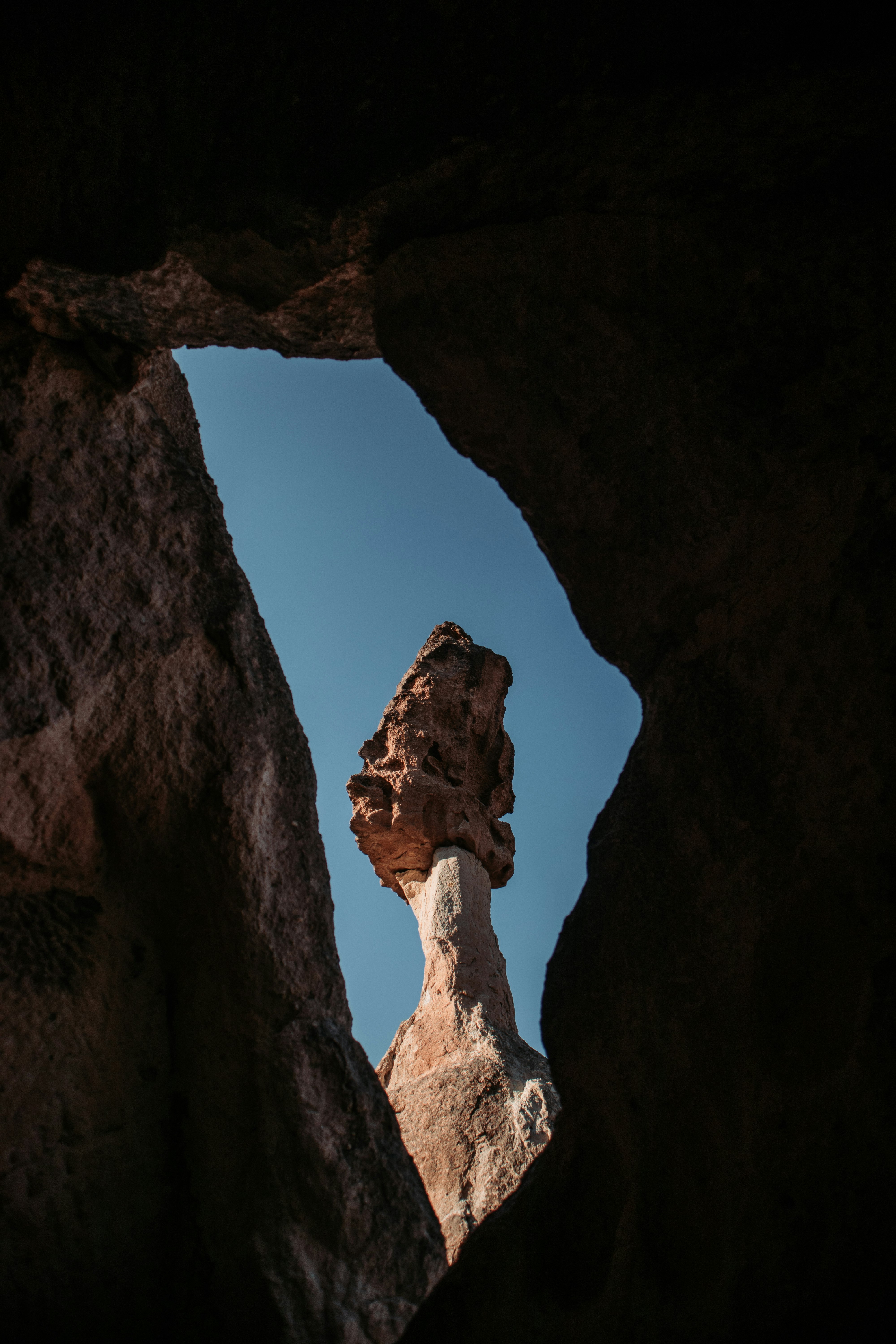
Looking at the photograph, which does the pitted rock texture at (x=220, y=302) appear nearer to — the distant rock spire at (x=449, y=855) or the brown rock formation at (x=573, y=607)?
the brown rock formation at (x=573, y=607)

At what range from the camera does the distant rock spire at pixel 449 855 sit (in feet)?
16.0

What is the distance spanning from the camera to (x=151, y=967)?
88.4 inches

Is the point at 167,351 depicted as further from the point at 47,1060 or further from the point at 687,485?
the point at 47,1060

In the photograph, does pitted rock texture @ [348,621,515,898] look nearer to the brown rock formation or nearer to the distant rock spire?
the distant rock spire

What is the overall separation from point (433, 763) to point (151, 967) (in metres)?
4.01

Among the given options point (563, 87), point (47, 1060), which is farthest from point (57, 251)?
point (47, 1060)

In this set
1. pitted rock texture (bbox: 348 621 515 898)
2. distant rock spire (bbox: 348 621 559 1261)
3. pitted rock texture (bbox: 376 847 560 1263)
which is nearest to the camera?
pitted rock texture (bbox: 376 847 560 1263)

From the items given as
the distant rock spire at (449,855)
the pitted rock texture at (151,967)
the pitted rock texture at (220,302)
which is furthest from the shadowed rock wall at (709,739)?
the distant rock spire at (449,855)

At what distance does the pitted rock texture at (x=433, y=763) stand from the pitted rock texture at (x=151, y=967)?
11.9 feet

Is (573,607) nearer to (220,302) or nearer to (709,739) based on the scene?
(709,739)

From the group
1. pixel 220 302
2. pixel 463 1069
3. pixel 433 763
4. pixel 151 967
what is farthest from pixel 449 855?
pixel 220 302

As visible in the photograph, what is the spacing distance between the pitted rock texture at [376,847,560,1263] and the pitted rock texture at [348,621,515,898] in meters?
0.21

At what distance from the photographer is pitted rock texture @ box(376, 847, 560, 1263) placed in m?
4.21

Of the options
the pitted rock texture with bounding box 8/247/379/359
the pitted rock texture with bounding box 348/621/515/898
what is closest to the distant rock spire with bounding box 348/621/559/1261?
the pitted rock texture with bounding box 348/621/515/898
